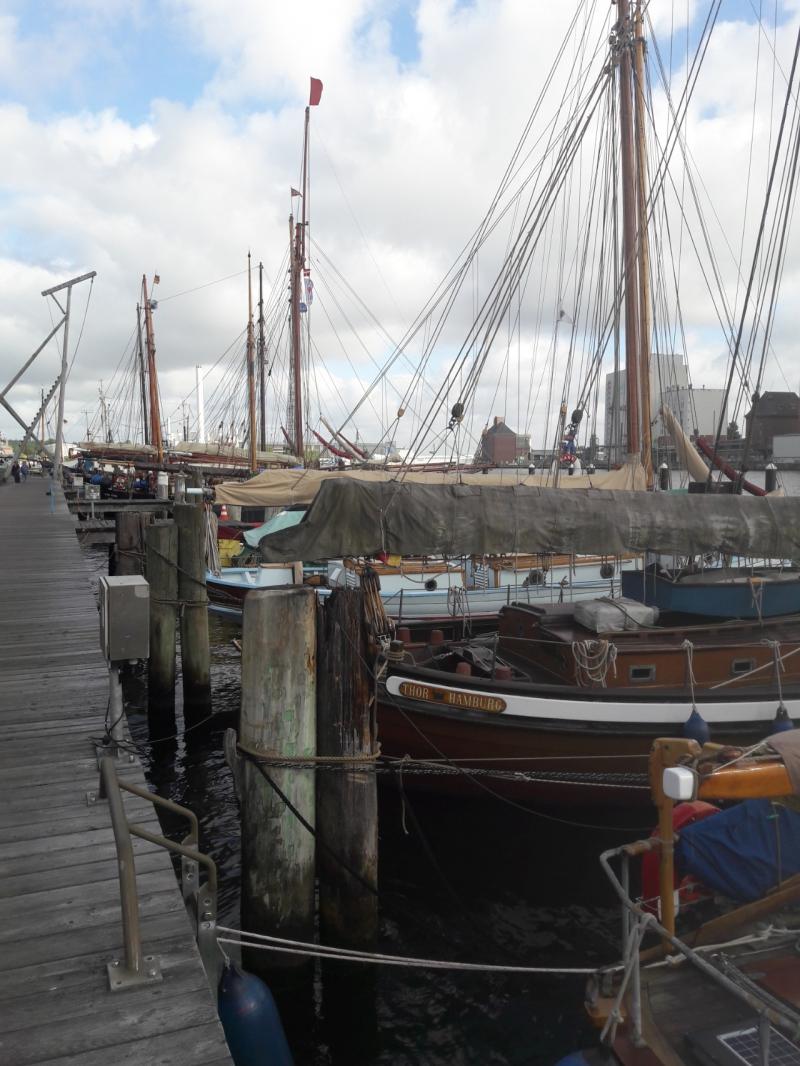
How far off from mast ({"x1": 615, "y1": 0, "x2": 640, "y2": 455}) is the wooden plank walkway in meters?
11.4

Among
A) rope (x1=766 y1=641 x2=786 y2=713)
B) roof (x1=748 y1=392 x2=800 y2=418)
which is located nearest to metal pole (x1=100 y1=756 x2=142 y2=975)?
rope (x1=766 y1=641 x2=786 y2=713)

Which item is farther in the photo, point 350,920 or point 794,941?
point 350,920

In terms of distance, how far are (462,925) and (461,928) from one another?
0.06m

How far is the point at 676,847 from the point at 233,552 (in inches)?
885

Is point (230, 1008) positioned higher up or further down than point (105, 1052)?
further down

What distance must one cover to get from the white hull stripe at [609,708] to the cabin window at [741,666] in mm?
612

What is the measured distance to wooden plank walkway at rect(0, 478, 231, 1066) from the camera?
11.2 ft

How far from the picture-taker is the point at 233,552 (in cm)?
2619

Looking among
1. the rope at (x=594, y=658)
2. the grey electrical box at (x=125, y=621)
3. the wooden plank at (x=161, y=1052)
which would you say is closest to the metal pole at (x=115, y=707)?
the grey electrical box at (x=125, y=621)

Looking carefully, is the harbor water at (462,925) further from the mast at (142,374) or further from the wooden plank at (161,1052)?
the mast at (142,374)

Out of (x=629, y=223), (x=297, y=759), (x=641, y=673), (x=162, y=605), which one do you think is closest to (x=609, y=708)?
(x=641, y=673)

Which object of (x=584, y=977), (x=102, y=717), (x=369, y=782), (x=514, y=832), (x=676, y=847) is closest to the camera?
(x=676, y=847)

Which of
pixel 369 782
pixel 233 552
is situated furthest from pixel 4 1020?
pixel 233 552

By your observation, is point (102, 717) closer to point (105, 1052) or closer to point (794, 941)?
point (105, 1052)
